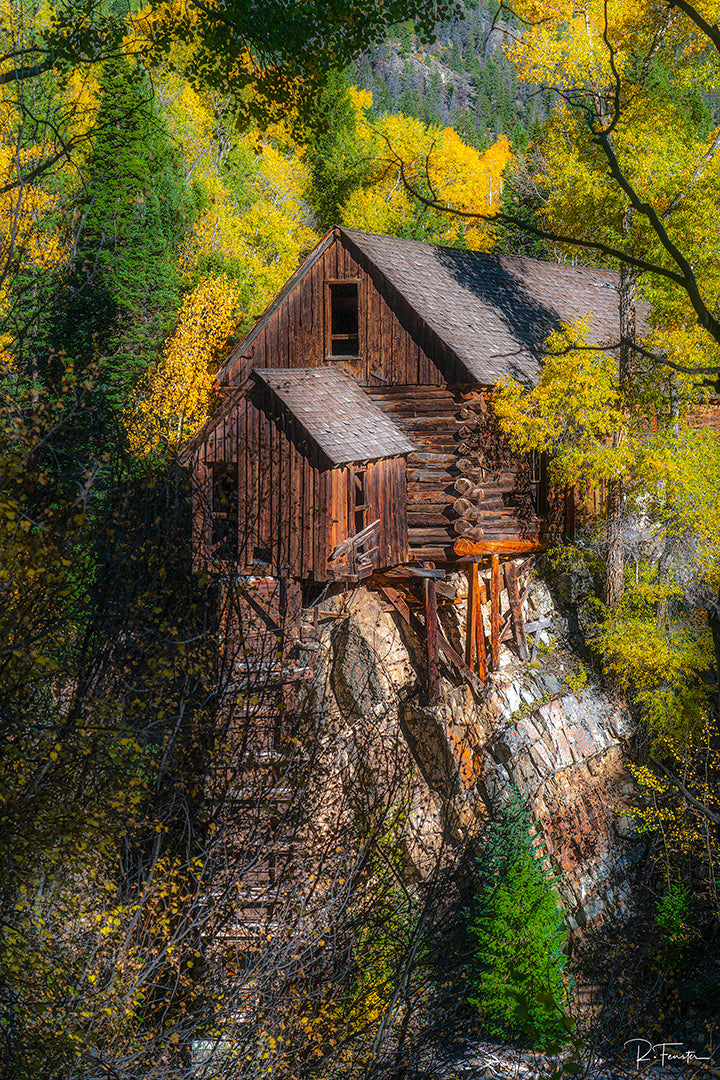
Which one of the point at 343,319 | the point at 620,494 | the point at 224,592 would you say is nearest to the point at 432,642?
the point at 620,494

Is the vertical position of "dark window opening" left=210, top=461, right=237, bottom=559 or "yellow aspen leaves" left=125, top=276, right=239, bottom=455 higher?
"yellow aspen leaves" left=125, top=276, right=239, bottom=455

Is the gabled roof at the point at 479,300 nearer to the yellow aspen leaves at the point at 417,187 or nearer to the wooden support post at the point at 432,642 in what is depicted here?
the wooden support post at the point at 432,642

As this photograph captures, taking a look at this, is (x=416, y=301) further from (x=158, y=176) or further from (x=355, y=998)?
(x=355, y=998)

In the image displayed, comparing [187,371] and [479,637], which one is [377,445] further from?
[187,371]

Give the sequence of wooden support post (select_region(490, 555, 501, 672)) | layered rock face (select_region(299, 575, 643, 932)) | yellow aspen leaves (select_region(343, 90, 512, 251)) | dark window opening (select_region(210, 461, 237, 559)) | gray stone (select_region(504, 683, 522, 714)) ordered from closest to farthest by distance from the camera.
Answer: dark window opening (select_region(210, 461, 237, 559))
layered rock face (select_region(299, 575, 643, 932))
gray stone (select_region(504, 683, 522, 714))
wooden support post (select_region(490, 555, 501, 672))
yellow aspen leaves (select_region(343, 90, 512, 251))

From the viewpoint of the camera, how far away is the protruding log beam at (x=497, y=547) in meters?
20.0

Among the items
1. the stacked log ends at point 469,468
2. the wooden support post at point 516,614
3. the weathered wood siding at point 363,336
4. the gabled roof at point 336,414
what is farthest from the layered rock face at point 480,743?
the weathered wood siding at point 363,336

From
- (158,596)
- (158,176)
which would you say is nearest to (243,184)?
(158,176)

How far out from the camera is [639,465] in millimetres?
18703

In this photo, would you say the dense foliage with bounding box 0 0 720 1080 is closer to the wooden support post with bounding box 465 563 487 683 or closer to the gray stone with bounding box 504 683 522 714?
the gray stone with bounding box 504 683 522 714

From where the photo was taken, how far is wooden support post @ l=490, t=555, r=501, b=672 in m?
20.8

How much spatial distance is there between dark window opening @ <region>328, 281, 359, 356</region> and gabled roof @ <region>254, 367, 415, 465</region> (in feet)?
2.64

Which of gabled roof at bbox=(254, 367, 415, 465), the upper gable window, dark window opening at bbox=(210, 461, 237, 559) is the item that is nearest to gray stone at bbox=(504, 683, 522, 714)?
gabled roof at bbox=(254, 367, 415, 465)

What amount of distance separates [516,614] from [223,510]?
7.12m
